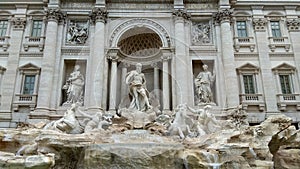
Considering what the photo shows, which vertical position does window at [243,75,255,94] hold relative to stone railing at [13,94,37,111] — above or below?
above

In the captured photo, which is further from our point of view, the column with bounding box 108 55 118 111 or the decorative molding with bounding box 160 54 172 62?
the decorative molding with bounding box 160 54 172 62

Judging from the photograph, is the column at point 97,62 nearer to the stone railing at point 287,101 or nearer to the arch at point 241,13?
the arch at point 241,13

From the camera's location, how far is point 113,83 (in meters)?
18.7

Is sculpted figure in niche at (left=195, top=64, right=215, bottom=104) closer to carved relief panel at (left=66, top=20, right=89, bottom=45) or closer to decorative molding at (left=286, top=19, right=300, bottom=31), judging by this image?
decorative molding at (left=286, top=19, right=300, bottom=31)

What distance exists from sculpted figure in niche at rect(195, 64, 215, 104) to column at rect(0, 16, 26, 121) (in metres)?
13.2

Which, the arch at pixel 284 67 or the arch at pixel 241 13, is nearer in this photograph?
the arch at pixel 284 67

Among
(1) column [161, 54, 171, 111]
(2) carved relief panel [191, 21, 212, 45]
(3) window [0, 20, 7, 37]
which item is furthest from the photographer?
(3) window [0, 20, 7, 37]

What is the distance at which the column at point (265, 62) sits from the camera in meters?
18.7

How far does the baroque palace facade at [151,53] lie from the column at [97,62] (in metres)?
0.07

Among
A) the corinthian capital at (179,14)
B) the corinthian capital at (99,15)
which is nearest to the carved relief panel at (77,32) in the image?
the corinthian capital at (99,15)

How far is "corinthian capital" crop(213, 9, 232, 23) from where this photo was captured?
A: 20.0m

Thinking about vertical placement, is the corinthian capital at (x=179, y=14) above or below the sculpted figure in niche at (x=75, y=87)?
above

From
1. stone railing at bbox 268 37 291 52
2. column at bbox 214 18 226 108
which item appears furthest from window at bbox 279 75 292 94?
column at bbox 214 18 226 108

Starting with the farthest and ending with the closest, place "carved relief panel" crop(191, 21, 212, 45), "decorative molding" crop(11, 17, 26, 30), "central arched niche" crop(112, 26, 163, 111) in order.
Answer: "decorative molding" crop(11, 17, 26, 30)
"carved relief panel" crop(191, 21, 212, 45)
"central arched niche" crop(112, 26, 163, 111)
